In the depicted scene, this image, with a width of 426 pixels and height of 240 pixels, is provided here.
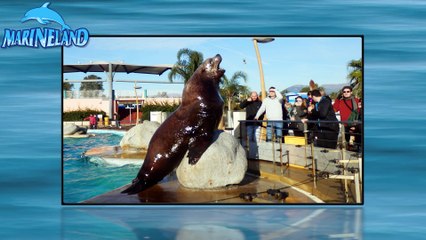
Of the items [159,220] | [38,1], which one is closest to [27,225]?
[159,220]

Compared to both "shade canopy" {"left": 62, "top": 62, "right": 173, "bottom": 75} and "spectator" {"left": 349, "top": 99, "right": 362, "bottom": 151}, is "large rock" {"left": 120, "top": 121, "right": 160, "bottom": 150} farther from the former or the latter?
"spectator" {"left": 349, "top": 99, "right": 362, "bottom": 151}

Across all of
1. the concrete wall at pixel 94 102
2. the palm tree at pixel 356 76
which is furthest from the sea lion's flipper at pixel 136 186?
the palm tree at pixel 356 76

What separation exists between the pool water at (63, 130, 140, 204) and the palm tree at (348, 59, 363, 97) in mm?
2950

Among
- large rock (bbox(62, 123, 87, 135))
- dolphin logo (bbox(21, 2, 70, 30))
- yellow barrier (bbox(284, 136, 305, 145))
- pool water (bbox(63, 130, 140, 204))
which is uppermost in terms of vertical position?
dolphin logo (bbox(21, 2, 70, 30))

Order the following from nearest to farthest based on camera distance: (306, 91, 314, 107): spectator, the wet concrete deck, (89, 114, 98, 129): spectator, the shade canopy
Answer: the wet concrete deck
the shade canopy
(306, 91, 314, 107): spectator
(89, 114, 98, 129): spectator

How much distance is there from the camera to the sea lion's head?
8.12 metres

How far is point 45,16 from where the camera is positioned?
7.82 meters

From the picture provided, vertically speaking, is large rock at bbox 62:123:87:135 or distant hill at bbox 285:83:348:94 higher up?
distant hill at bbox 285:83:348:94

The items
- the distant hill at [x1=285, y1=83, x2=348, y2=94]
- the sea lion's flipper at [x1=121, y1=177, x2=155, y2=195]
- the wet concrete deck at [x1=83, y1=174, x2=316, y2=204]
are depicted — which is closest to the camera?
the wet concrete deck at [x1=83, y1=174, x2=316, y2=204]

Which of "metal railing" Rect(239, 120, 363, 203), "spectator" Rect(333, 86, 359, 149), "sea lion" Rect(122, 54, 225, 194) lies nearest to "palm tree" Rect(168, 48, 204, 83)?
"sea lion" Rect(122, 54, 225, 194)

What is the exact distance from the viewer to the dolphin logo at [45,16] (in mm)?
7773

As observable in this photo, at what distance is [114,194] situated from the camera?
7855mm

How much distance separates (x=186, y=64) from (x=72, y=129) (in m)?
1.66

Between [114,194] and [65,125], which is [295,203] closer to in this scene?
[114,194]
